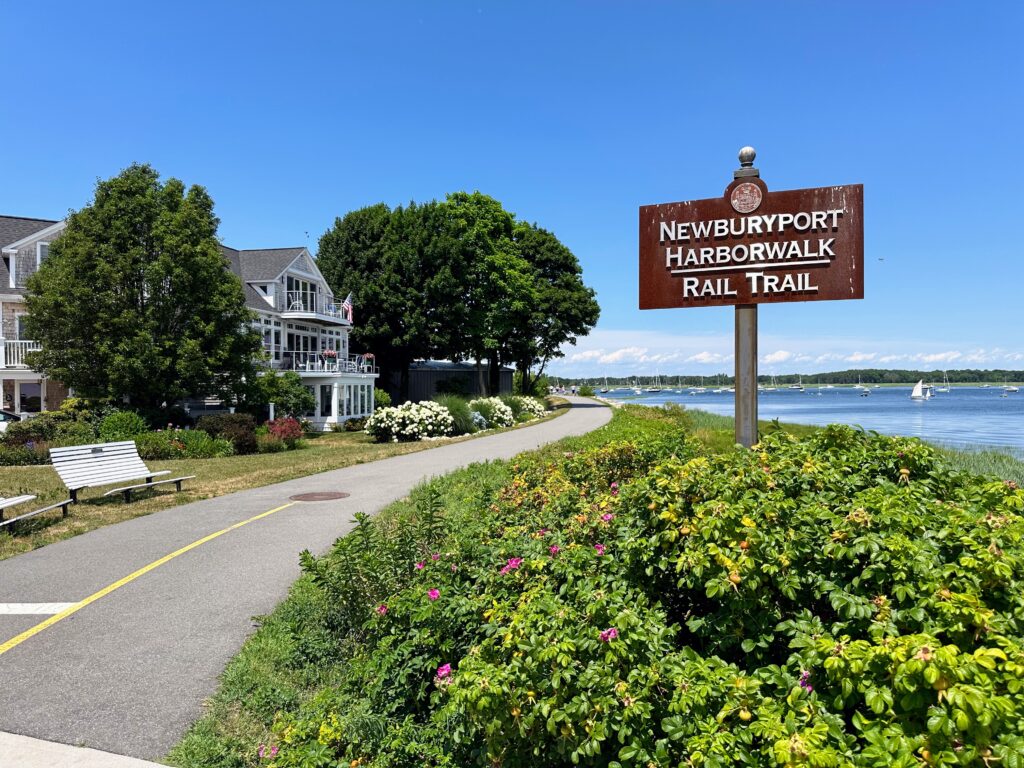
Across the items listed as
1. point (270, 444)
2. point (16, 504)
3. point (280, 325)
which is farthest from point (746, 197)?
point (280, 325)

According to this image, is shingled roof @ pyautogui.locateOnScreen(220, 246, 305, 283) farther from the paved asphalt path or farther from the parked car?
the paved asphalt path

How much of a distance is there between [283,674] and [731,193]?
6.39 m

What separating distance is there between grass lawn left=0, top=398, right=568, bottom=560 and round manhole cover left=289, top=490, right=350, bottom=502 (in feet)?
6.20

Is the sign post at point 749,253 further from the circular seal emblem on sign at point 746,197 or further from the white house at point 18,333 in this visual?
the white house at point 18,333

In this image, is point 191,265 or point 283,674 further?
point 191,265

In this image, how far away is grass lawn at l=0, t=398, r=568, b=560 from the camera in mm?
9305

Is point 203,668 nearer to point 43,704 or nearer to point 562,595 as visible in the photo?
point 43,704

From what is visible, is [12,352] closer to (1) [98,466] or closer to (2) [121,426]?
(2) [121,426]

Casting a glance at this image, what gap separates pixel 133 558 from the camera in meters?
7.75

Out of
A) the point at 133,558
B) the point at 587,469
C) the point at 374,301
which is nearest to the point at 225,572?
the point at 133,558

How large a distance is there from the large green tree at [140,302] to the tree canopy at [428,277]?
1570 centimetres

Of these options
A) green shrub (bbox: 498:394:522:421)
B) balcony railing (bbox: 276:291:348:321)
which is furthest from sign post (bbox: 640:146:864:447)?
balcony railing (bbox: 276:291:348:321)

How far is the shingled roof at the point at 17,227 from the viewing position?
29172 millimetres

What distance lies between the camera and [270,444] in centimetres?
2222
